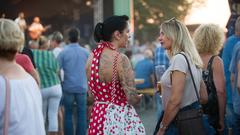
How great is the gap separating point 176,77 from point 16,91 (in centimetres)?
150

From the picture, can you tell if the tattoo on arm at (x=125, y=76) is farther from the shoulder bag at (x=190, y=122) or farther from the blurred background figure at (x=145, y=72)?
the blurred background figure at (x=145, y=72)

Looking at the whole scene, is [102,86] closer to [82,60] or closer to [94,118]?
[94,118]

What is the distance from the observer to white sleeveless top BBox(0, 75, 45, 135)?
3939 mm

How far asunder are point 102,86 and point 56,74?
4.53 m

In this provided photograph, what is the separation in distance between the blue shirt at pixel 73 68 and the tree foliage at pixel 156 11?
3648cm

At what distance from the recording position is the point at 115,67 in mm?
5168

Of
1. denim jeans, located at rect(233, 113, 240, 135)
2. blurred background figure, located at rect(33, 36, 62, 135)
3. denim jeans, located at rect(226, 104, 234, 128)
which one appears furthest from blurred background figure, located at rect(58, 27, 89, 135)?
denim jeans, located at rect(233, 113, 240, 135)

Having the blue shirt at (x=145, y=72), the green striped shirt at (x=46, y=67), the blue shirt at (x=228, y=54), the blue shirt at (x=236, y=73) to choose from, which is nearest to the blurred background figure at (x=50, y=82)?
the green striped shirt at (x=46, y=67)

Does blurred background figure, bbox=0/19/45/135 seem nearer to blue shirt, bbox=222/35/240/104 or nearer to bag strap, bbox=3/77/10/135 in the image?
bag strap, bbox=3/77/10/135

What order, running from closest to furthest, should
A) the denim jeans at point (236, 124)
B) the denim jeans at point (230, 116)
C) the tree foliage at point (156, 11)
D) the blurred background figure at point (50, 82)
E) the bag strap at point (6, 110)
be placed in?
the bag strap at point (6, 110)
the denim jeans at point (236, 124)
the denim jeans at point (230, 116)
the blurred background figure at point (50, 82)
the tree foliage at point (156, 11)

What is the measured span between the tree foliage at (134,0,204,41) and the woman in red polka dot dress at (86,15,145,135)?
4120cm

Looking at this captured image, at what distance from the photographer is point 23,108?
4023mm

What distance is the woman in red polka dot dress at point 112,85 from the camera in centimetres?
518

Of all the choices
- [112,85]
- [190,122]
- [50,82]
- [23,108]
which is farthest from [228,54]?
[23,108]
